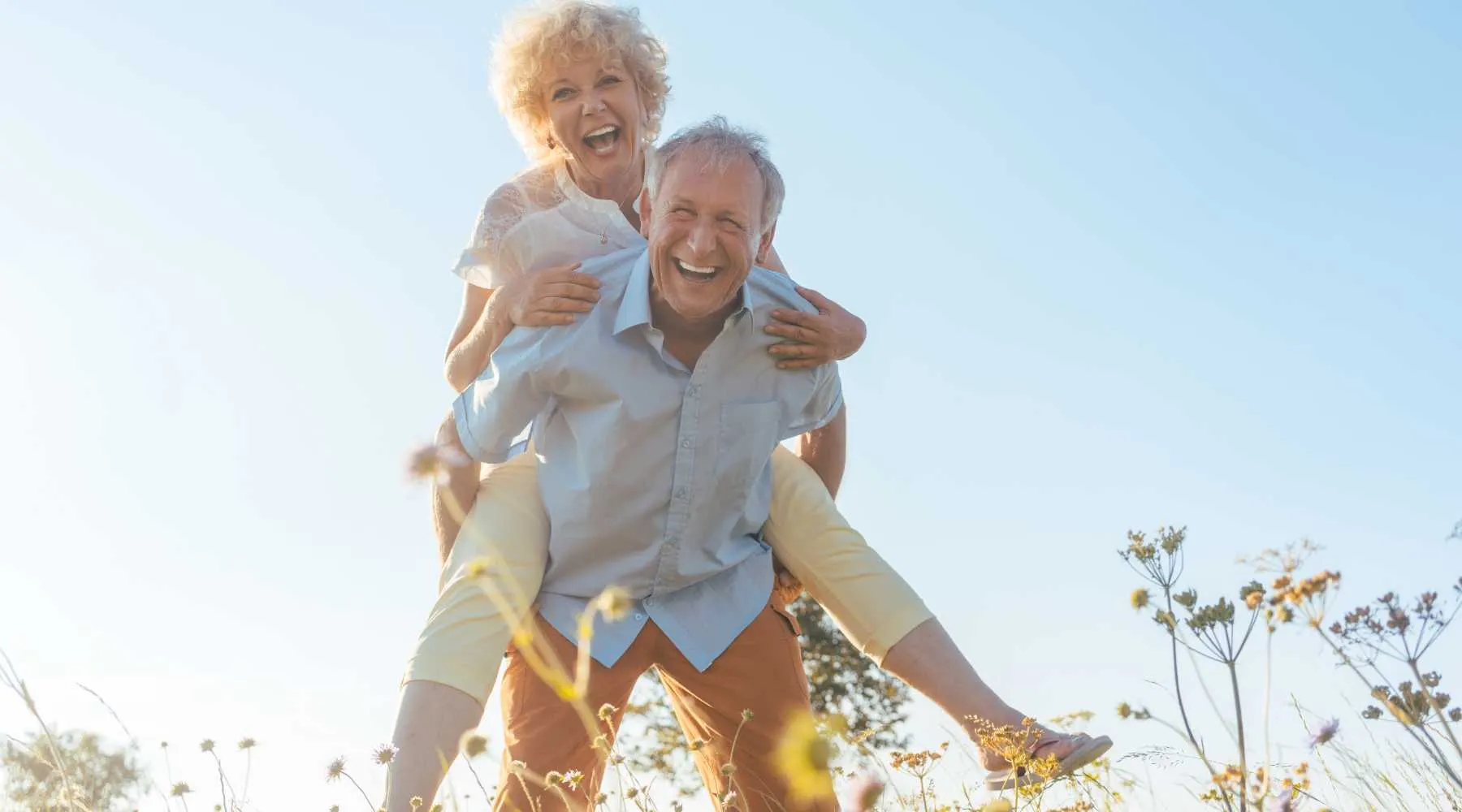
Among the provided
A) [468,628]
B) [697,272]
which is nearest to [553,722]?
[468,628]

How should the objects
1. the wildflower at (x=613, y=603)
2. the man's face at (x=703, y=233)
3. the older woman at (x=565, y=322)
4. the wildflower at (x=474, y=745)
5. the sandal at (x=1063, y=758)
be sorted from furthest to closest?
the man's face at (x=703, y=233) → the older woman at (x=565, y=322) → the sandal at (x=1063, y=758) → the wildflower at (x=474, y=745) → the wildflower at (x=613, y=603)

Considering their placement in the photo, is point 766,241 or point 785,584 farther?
point 785,584

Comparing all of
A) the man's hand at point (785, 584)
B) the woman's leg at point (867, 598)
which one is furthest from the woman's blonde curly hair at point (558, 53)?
the man's hand at point (785, 584)

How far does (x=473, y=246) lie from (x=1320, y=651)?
3.08 meters

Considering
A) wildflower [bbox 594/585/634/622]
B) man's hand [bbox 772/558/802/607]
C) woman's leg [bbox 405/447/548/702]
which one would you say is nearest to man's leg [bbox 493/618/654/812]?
woman's leg [bbox 405/447/548/702]

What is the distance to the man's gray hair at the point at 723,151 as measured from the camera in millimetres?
4012

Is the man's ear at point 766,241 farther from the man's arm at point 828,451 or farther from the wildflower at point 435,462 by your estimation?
the wildflower at point 435,462

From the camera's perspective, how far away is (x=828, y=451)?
464 cm

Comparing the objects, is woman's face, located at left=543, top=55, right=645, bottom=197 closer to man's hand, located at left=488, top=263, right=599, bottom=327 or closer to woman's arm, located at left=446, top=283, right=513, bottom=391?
woman's arm, located at left=446, top=283, right=513, bottom=391

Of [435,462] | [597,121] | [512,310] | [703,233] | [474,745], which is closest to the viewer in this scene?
[474,745]

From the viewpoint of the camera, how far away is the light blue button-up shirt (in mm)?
4012

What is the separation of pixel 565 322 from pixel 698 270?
0.44m

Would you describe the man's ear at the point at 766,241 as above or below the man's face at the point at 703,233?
above

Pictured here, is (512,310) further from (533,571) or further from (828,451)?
(828,451)
